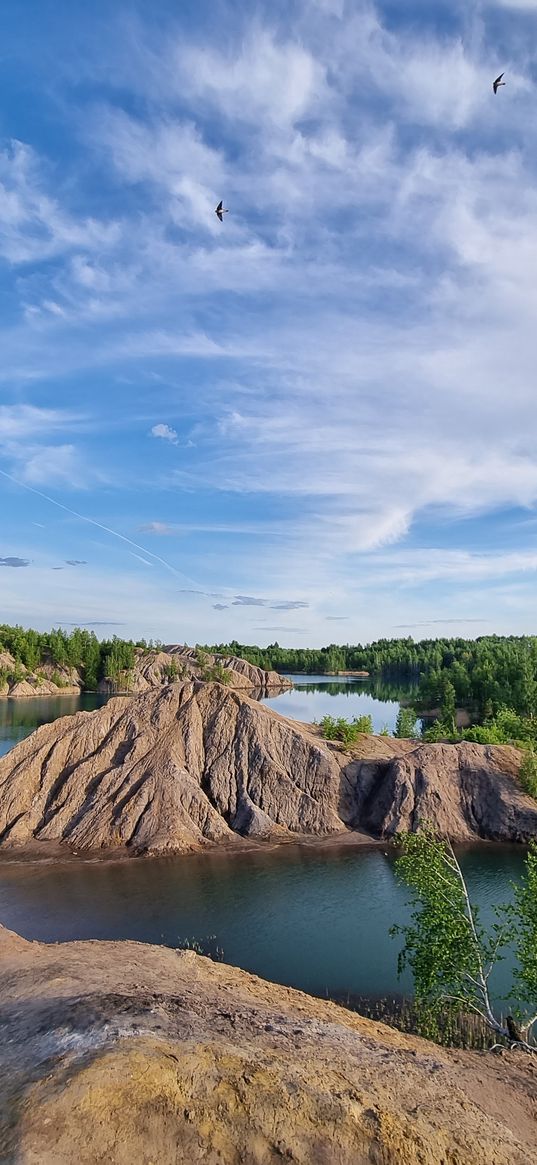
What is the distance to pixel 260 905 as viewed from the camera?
1243 inches

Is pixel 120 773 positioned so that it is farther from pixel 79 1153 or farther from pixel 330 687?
pixel 330 687

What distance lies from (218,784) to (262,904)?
12.9m

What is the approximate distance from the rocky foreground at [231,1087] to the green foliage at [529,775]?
1159 inches

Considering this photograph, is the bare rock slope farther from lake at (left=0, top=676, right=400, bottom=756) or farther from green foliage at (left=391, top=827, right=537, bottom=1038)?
green foliage at (left=391, top=827, right=537, bottom=1038)

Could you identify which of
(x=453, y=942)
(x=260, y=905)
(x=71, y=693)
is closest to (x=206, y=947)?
(x=260, y=905)

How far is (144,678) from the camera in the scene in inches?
5974

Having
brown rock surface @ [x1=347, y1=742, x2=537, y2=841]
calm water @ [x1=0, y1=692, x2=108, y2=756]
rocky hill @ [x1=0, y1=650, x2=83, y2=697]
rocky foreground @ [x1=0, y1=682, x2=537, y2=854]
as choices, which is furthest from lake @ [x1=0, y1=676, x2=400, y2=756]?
brown rock surface @ [x1=347, y1=742, x2=537, y2=841]

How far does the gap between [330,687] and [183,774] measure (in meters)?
142

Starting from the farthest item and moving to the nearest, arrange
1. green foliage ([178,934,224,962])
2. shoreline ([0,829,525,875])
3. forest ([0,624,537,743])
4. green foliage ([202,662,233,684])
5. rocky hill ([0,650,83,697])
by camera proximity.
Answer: green foliage ([202,662,233,684])
rocky hill ([0,650,83,697])
forest ([0,624,537,743])
shoreline ([0,829,525,875])
green foliage ([178,934,224,962])

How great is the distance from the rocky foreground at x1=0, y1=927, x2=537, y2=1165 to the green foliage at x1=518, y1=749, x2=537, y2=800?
96.6ft

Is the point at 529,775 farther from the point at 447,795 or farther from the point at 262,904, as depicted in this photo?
the point at 262,904

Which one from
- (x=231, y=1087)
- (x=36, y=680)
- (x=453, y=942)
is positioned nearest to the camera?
(x=231, y=1087)

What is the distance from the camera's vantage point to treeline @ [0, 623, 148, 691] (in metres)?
148

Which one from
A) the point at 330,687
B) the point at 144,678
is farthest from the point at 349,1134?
the point at 330,687
